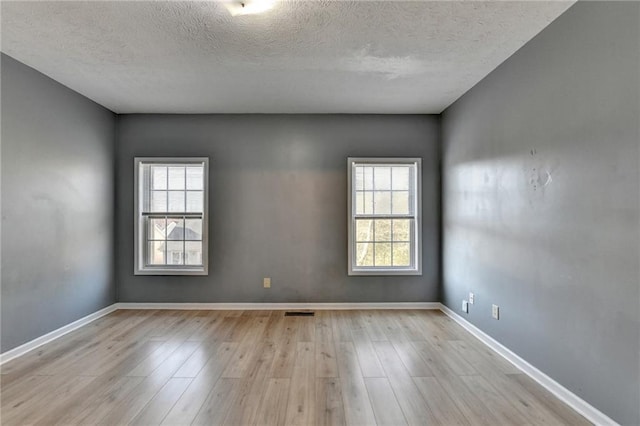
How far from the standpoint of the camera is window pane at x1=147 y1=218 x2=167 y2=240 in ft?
14.3

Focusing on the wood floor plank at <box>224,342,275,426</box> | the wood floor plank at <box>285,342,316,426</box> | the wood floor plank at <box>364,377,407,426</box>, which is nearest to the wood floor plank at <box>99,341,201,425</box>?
the wood floor plank at <box>224,342,275,426</box>

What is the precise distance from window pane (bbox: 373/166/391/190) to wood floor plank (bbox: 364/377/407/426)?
2617 mm

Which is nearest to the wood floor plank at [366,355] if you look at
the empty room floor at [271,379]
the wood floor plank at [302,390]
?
the empty room floor at [271,379]

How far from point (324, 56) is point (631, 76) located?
2.06 metres

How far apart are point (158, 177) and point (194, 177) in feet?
1.71

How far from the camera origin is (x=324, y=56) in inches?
108

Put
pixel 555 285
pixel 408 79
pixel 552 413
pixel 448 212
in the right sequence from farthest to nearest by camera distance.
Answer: pixel 448 212
pixel 408 79
pixel 555 285
pixel 552 413

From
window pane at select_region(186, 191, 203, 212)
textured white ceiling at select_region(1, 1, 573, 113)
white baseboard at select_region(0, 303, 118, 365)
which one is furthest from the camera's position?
window pane at select_region(186, 191, 203, 212)

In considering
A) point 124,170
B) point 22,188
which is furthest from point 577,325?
point 124,170

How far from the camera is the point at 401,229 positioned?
439 cm

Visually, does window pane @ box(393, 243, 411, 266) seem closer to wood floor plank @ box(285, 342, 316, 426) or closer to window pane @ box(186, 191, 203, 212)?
wood floor plank @ box(285, 342, 316, 426)

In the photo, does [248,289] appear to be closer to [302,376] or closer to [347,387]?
[302,376]

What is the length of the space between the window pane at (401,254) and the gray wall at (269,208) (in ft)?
0.73

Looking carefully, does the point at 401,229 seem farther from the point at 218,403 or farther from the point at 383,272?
the point at 218,403
